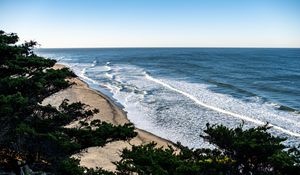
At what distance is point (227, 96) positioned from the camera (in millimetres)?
37625

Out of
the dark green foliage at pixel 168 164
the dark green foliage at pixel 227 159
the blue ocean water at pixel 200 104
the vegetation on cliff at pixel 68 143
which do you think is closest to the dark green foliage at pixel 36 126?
the vegetation on cliff at pixel 68 143

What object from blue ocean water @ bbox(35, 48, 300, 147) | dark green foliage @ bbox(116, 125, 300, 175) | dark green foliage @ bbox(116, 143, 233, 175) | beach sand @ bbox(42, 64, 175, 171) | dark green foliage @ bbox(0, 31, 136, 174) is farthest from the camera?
blue ocean water @ bbox(35, 48, 300, 147)

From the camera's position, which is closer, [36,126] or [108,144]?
[36,126]

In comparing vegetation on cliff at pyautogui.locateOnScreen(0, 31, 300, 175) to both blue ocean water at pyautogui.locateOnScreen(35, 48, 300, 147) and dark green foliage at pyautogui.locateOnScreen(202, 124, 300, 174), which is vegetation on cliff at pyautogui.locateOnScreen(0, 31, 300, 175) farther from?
blue ocean water at pyautogui.locateOnScreen(35, 48, 300, 147)

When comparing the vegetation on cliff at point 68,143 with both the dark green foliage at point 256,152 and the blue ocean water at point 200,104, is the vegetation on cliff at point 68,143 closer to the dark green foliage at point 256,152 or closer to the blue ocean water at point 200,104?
the dark green foliage at point 256,152

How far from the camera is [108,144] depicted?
69.7 ft

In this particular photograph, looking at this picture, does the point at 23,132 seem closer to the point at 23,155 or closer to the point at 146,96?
the point at 23,155

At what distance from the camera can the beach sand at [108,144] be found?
1833 cm

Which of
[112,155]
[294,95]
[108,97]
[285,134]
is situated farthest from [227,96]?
[112,155]

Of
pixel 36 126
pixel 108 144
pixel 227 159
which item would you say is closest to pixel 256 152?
pixel 227 159

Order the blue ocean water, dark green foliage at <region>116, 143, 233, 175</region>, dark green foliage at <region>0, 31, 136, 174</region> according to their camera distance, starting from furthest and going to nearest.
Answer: the blue ocean water
dark green foliage at <region>0, 31, 136, 174</region>
dark green foliage at <region>116, 143, 233, 175</region>

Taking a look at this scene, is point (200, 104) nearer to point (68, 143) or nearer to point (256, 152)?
point (68, 143)

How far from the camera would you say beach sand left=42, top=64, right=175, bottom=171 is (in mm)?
18328

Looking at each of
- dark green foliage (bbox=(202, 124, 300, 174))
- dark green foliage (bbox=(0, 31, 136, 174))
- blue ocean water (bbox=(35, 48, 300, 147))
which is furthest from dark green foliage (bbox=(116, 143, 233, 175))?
blue ocean water (bbox=(35, 48, 300, 147))
